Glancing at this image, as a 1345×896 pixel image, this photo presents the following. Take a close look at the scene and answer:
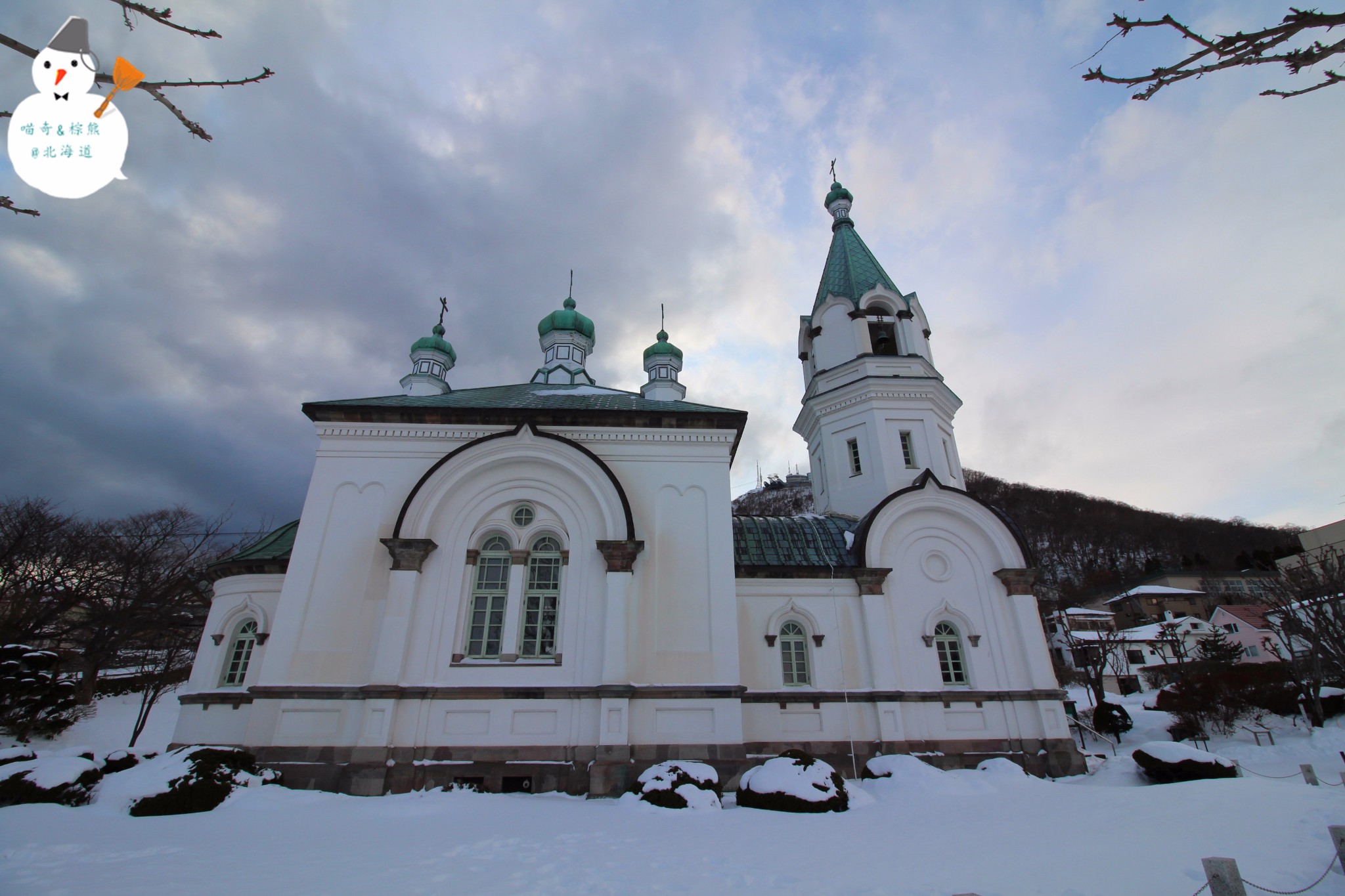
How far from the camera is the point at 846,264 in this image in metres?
20.7

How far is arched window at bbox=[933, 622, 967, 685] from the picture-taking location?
14195mm

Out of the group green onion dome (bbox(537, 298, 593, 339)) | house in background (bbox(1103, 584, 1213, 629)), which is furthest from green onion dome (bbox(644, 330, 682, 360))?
house in background (bbox(1103, 584, 1213, 629))

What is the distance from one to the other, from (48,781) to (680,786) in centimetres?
925

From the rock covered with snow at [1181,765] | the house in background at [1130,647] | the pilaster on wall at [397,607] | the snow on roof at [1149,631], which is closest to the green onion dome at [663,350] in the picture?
the pilaster on wall at [397,607]

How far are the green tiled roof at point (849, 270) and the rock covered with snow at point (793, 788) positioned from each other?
45.2ft

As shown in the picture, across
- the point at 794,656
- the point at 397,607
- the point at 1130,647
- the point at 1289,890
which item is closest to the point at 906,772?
the point at 794,656

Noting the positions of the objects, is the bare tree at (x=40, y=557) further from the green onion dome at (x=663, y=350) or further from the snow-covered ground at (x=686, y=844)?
the green onion dome at (x=663, y=350)

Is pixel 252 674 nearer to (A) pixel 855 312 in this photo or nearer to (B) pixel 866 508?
(B) pixel 866 508

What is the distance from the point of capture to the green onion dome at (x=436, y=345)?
71.1ft

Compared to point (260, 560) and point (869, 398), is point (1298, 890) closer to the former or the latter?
point (869, 398)

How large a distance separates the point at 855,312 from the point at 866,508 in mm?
6191

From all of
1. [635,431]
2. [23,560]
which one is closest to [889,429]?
[635,431]

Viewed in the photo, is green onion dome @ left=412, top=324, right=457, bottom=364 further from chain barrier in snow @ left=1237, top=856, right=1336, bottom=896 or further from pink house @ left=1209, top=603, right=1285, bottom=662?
pink house @ left=1209, top=603, right=1285, bottom=662

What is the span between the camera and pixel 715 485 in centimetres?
1402
